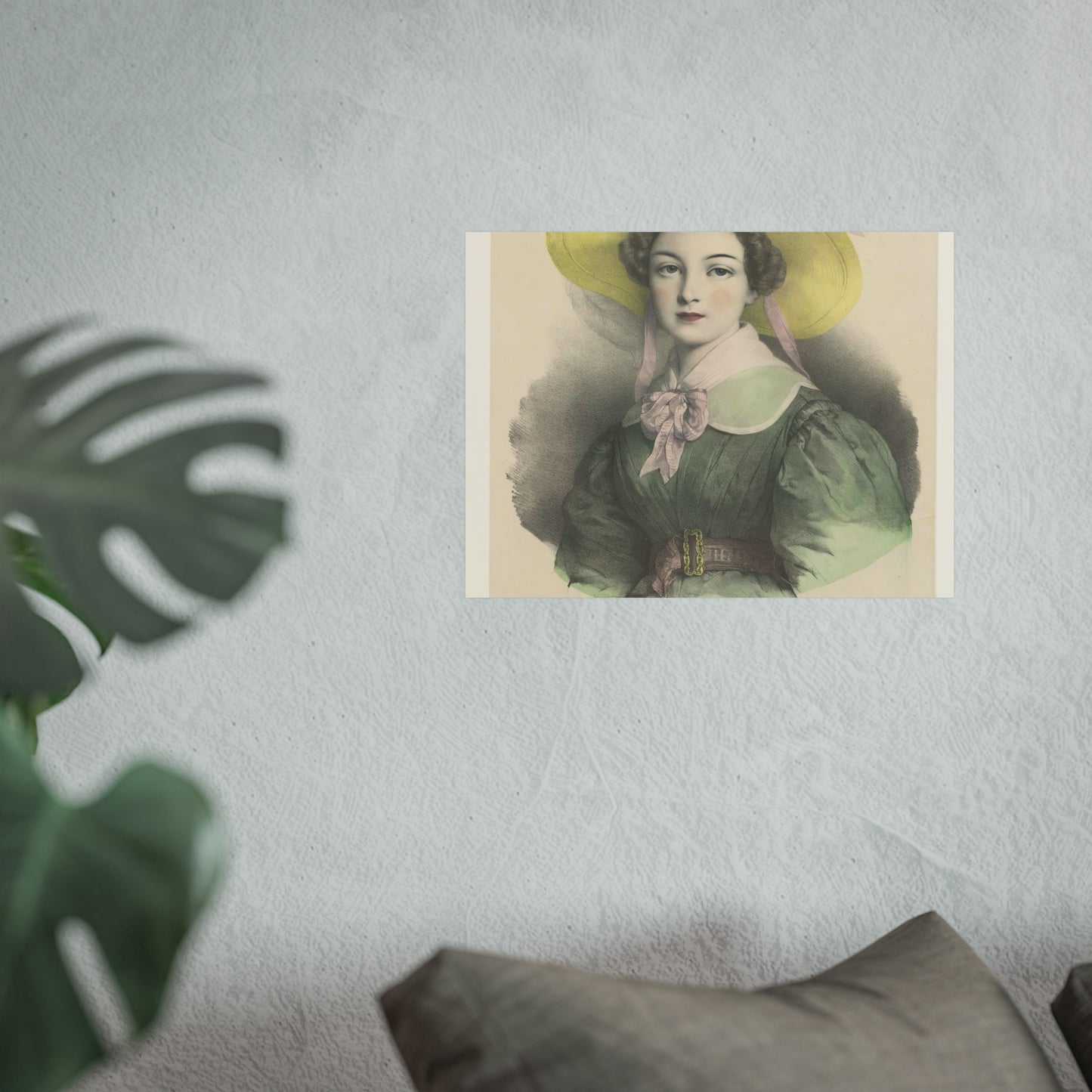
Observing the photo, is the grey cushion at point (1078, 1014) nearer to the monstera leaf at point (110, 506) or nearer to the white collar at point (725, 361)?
the white collar at point (725, 361)

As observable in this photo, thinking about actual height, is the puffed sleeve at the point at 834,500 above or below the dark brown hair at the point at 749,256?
below

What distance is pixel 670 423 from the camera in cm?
Result: 126

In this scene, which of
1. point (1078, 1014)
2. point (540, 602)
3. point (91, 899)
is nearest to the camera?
point (91, 899)

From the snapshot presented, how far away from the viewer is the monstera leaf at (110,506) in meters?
0.44

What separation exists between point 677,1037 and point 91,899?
1.68ft

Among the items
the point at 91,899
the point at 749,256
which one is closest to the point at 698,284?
the point at 749,256

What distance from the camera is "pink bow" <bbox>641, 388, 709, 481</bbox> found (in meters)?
1.26

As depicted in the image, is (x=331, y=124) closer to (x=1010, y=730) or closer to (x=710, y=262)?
(x=710, y=262)

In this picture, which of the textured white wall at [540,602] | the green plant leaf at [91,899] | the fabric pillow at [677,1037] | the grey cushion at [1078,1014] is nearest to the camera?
the green plant leaf at [91,899]

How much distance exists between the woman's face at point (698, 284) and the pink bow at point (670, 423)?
0.25ft

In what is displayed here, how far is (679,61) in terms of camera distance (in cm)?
126

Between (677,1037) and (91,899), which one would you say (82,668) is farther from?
(677,1037)

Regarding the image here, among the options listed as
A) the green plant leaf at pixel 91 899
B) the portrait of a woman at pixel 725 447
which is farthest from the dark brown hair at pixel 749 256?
the green plant leaf at pixel 91 899

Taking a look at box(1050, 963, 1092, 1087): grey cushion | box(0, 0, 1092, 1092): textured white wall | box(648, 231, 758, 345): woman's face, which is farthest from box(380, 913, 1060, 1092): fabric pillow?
box(648, 231, 758, 345): woman's face
